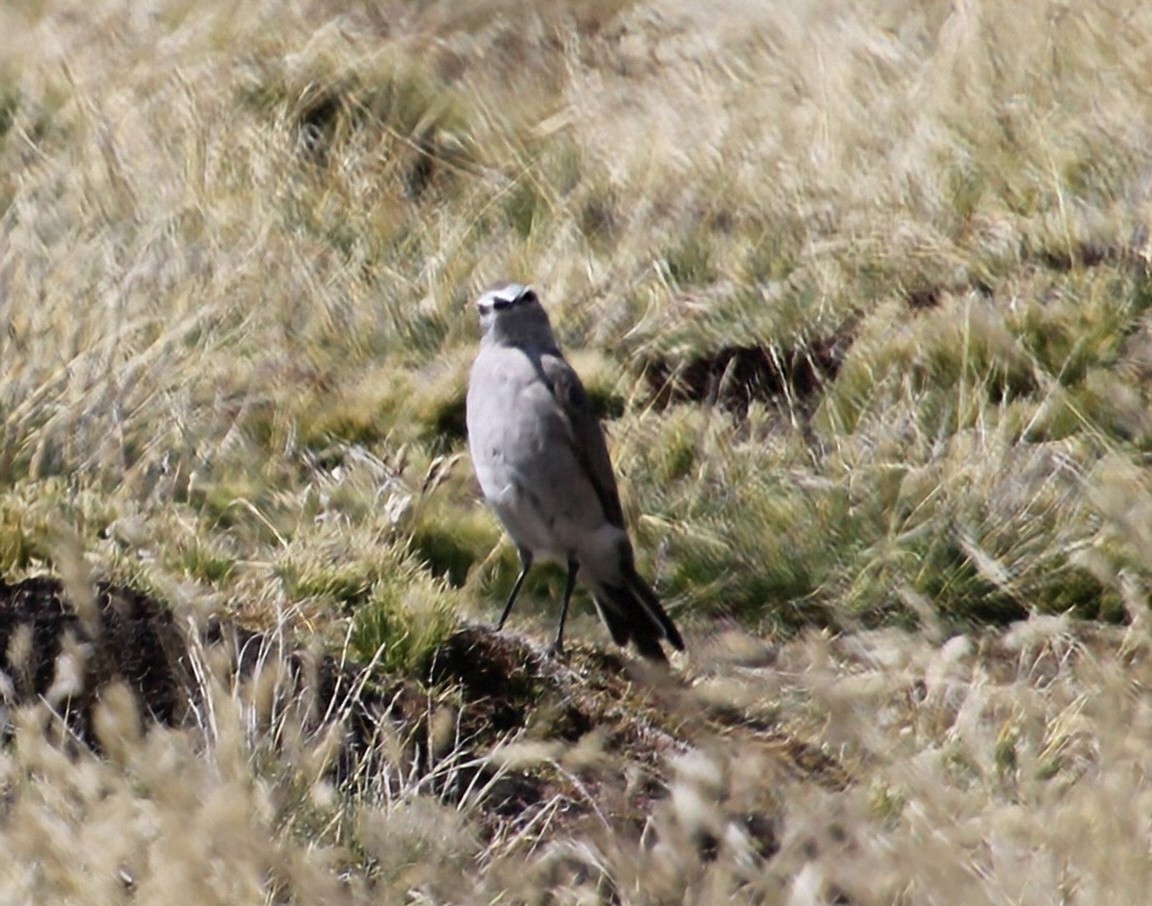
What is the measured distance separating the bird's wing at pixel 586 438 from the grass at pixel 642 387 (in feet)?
0.90

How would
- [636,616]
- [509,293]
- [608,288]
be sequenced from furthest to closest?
[608,288] → [509,293] → [636,616]

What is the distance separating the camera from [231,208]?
7.05 meters

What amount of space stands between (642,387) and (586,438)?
32.4 inches

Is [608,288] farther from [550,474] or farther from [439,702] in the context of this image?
[439,702]

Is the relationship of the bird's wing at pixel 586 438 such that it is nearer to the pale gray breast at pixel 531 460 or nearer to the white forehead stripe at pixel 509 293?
the pale gray breast at pixel 531 460

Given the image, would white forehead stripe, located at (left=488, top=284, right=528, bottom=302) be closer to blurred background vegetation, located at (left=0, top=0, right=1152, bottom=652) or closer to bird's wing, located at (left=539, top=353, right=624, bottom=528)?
bird's wing, located at (left=539, top=353, right=624, bottom=528)

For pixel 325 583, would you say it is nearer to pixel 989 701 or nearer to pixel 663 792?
pixel 663 792

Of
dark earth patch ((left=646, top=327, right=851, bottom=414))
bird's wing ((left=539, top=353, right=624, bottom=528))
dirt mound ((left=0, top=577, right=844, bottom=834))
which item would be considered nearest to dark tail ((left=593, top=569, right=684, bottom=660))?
bird's wing ((left=539, top=353, right=624, bottom=528))

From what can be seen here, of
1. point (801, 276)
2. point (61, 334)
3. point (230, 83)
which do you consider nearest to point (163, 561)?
point (61, 334)

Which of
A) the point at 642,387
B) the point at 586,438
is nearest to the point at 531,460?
the point at 586,438

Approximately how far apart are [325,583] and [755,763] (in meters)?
1.91

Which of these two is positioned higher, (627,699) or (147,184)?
(147,184)

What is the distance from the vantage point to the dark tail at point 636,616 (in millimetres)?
5078

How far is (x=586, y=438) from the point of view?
217 inches
